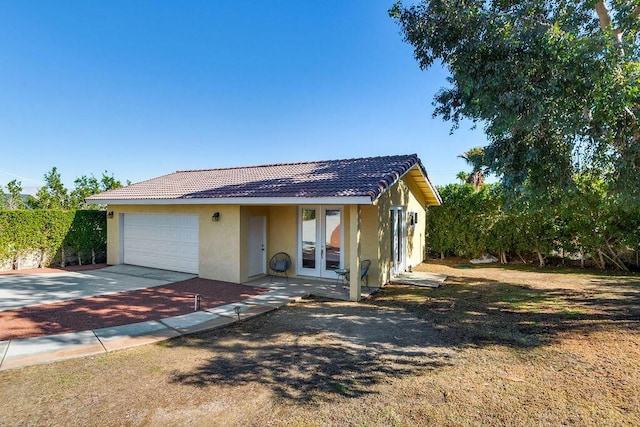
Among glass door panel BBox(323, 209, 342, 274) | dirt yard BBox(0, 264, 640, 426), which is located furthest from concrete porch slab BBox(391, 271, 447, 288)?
dirt yard BBox(0, 264, 640, 426)

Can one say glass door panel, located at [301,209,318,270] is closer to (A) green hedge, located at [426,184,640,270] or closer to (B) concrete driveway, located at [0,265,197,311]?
(B) concrete driveway, located at [0,265,197,311]

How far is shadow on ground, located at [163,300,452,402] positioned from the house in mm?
2153

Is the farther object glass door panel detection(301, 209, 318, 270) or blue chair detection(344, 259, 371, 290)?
glass door panel detection(301, 209, 318, 270)

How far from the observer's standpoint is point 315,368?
5.02m

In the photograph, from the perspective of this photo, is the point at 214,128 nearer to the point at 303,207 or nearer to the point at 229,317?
the point at 303,207

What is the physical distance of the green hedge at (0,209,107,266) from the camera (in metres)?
13.2

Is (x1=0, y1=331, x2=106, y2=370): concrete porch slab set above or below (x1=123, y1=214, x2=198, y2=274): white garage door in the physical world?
below

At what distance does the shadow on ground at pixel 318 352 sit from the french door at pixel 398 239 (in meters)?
4.39

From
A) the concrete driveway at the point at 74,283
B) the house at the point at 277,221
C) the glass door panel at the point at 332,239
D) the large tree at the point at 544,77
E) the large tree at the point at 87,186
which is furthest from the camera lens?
the large tree at the point at 87,186

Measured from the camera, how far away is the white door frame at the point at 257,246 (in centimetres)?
1155

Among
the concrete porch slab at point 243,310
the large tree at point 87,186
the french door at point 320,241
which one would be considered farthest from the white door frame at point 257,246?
the large tree at point 87,186

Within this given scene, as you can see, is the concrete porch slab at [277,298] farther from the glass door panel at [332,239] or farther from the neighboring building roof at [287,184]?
the neighboring building roof at [287,184]

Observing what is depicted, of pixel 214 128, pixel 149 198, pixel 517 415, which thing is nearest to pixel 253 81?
pixel 214 128

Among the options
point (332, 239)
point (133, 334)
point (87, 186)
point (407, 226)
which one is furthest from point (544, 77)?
point (87, 186)
